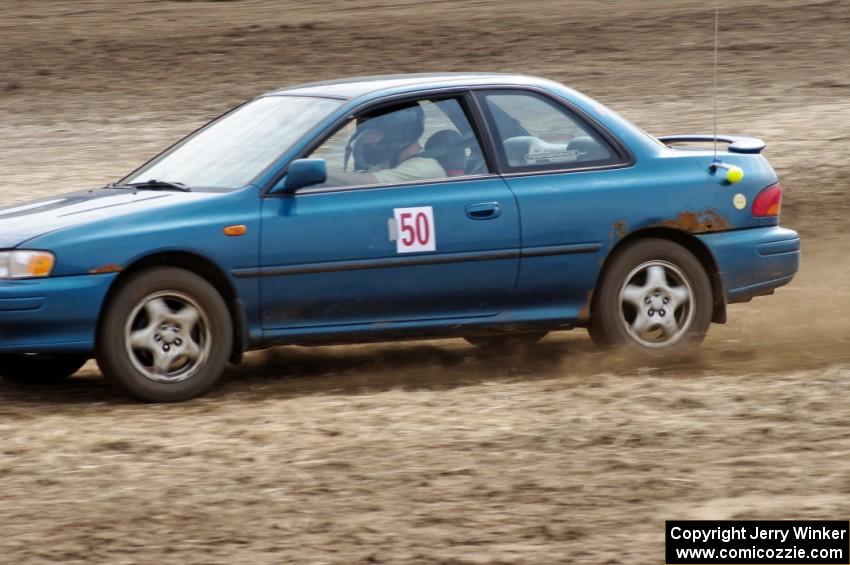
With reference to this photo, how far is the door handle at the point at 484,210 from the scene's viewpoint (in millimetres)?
7840

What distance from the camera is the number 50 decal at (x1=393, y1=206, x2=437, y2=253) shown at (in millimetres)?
7711

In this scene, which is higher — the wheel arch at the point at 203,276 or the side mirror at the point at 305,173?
the side mirror at the point at 305,173

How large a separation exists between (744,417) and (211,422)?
219 cm

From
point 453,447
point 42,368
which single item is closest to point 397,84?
point 42,368

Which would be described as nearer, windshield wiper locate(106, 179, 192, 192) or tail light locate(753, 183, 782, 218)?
windshield wiper locate(106, 179, 192, 192)

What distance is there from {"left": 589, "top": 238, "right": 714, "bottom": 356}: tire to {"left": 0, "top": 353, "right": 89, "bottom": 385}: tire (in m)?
2.63

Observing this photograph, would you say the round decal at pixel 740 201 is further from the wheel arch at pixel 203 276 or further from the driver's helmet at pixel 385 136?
the wheel arch at pixel 203 276

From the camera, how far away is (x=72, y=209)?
761 cm

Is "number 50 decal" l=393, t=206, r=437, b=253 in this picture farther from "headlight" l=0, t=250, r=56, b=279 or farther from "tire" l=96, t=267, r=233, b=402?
"headlight" l=0, t=250, r=56, b=279

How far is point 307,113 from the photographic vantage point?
26.2ft
